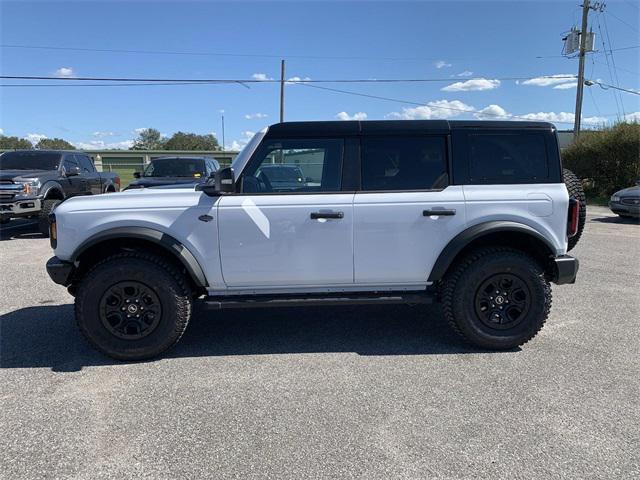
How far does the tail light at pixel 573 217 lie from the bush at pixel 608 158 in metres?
17.1

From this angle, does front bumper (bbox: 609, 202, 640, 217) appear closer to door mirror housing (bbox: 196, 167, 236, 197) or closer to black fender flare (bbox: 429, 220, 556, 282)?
black fender flare (bbox: 429, 220, 556, 282)

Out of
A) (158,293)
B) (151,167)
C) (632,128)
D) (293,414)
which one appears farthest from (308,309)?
(632,128)

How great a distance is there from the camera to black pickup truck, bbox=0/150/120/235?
9.69 metres

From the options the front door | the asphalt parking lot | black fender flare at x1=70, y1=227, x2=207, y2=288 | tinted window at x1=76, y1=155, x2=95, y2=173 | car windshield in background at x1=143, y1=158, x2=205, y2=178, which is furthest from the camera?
tinted window at x1=76, y1=155, x2=95, y2=173

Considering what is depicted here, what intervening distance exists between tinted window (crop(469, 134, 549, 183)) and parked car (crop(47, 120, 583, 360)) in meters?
0.01

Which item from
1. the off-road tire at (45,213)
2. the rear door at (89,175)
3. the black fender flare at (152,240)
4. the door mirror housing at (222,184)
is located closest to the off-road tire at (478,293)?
the door mirror housing at (222,184)

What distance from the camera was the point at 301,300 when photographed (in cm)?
393

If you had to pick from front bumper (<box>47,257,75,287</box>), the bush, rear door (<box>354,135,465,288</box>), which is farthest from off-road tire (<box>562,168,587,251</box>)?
the bush

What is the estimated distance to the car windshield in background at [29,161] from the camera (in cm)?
1094

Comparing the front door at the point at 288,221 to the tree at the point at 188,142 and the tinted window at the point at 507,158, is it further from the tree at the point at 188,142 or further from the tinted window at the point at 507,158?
the tree at the point at 188,142

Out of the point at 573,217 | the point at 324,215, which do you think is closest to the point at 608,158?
the point at 573,217

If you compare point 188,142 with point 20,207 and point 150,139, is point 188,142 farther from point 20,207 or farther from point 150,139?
point 20,207

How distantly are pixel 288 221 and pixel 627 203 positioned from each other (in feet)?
39.8

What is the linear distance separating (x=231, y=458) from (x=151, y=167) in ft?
33.7
